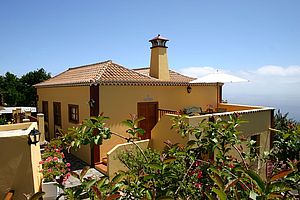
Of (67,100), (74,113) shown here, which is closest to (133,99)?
(74,113)

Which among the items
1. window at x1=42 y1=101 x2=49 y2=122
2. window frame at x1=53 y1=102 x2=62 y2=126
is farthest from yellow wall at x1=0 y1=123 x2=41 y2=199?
window at x1=42 y1=101 x2=49 y2=122

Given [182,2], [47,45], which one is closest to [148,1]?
[182,2]

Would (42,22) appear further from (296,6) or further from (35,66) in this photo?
(35,66)

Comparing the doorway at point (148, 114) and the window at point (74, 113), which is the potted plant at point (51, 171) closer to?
the window at point (74, 113)

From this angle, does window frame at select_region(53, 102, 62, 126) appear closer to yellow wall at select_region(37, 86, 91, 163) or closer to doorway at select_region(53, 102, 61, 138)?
doorway at select_region(53, 102, 61, 138)

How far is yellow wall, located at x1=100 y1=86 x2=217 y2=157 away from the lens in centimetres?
1286

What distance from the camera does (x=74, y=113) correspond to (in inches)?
579

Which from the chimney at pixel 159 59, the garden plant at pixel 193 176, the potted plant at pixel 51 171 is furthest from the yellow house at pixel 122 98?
the garden plant at pixel 193 176

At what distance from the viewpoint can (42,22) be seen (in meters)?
14.3

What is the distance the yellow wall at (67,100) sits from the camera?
13086 mm

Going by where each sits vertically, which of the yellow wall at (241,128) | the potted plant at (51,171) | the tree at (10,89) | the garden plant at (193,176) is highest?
the tree at (10,89)

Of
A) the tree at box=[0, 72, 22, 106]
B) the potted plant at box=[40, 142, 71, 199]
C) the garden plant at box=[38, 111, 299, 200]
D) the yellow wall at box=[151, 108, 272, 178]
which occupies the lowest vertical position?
the potted plant at box=[40, 142, 71, 199]

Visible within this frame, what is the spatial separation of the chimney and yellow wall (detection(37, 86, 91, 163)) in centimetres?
549

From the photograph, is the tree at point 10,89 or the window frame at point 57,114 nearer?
the window frame at point 57,114
